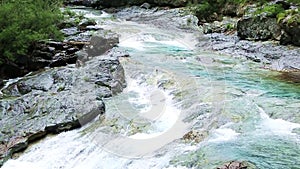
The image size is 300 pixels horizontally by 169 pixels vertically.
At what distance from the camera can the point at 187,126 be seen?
9711 mm

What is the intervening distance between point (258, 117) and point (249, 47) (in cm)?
869

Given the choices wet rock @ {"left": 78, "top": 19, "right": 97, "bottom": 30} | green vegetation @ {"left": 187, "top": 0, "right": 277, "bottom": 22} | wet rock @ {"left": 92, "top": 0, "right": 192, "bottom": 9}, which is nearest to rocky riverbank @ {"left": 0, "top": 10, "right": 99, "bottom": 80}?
wet rock @ {"left": 78, "top": 19, "right": 97, "bottom": 30}

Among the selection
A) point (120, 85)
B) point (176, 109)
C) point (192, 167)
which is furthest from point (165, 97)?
point (192, 167)

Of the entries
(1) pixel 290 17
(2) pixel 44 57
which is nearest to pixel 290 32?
(1) pixel 290 17

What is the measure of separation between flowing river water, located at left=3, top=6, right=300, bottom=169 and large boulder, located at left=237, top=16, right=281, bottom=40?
14.0 feet

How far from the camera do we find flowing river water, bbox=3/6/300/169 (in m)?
8.12

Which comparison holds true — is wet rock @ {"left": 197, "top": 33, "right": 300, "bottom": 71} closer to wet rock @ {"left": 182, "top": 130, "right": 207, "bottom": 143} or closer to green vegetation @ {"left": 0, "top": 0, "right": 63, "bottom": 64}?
wet rock @ {"left": 182, "top": 130, "right": 207, "bottom": 143}

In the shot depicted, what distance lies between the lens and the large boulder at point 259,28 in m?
18.2

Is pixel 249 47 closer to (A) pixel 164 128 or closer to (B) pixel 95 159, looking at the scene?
(A) pixel 164 128

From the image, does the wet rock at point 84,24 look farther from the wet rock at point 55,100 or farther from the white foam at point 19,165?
the white foam at point 19,165

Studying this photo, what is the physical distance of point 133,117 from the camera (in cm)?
1060

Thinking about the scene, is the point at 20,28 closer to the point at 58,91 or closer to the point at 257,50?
the point at 58,91

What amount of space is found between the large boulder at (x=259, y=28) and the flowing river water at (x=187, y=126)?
4.26 m

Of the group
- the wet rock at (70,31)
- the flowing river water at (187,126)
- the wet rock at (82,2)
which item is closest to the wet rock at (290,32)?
the flowing river water at (187,126)
